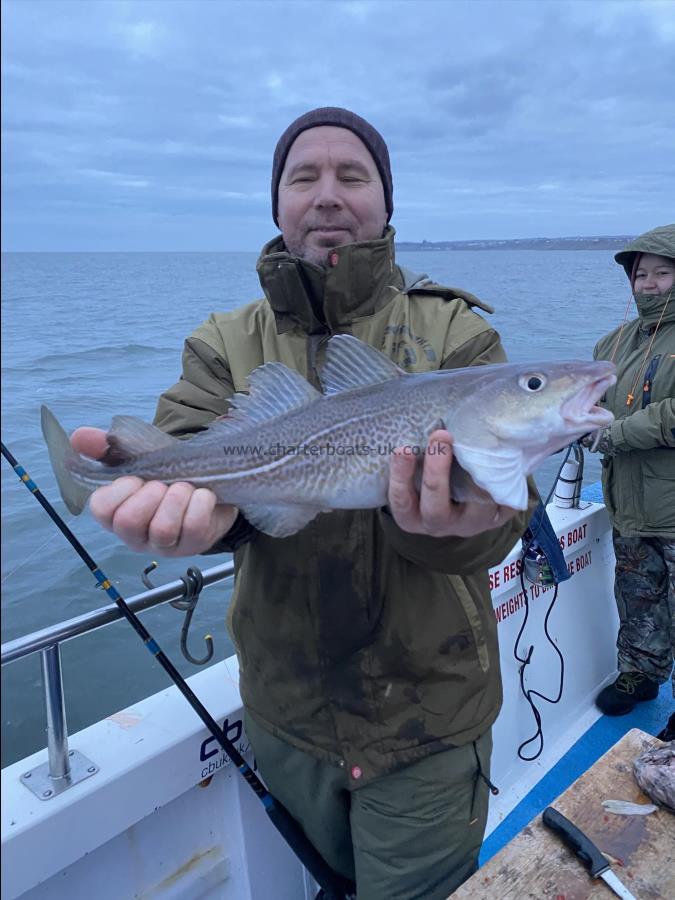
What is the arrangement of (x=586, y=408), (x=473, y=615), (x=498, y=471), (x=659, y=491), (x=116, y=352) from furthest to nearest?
(x=116, y=352)
(x=659, y=491)
(x=473, y=615)
(x=586, y=408)
(x=498, y=471)

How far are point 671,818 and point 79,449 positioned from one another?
278cm

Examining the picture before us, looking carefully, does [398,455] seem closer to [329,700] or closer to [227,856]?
[329,700]

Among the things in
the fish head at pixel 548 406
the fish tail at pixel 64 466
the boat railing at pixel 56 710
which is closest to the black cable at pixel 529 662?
the fish head at pixel 548 406

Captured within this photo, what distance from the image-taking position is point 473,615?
2.48m

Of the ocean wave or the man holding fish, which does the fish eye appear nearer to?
the man holding fish

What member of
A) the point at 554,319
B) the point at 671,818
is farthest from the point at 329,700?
the point at 554,319

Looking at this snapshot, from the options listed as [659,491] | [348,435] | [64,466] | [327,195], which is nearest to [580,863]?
[348,435]

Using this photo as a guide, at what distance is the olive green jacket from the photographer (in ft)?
7.88

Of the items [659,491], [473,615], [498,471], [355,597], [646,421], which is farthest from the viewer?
[659,491]

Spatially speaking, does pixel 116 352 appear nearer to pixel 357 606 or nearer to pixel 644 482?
pixel 644 482

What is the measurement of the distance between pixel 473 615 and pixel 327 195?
1.75m

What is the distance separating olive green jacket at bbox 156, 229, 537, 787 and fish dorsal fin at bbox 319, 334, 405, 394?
22 centimetres

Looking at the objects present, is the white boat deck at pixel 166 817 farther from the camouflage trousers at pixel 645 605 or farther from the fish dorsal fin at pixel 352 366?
the fish dorsal fin at pixel 352 366

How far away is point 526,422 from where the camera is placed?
214 centimetres
